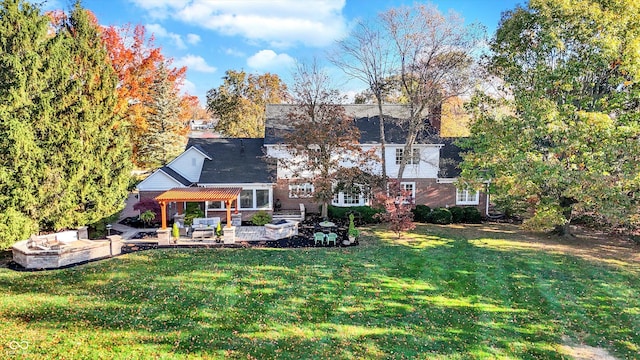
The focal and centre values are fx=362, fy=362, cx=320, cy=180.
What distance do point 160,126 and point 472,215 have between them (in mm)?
27819

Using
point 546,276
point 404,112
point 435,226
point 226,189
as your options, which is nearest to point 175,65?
point 226,189

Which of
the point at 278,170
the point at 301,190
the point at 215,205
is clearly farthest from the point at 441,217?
the point at 215,205

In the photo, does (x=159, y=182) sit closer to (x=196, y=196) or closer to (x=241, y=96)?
(x=196, y=196)

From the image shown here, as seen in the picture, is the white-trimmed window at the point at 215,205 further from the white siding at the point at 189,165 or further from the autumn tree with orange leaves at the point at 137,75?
the autumn tree with orange leaves at the point at 137,75

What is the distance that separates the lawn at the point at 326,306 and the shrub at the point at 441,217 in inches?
283

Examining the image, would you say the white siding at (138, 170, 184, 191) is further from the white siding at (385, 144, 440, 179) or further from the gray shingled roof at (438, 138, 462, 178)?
the gray shingled roof at (438, 138, 462, 178)

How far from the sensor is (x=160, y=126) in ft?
111

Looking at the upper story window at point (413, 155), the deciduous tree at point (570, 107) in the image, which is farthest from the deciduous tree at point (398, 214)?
the upper story window at point (413, 155)

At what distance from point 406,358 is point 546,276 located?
26.9 ft

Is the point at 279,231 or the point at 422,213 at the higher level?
the point at 422,213

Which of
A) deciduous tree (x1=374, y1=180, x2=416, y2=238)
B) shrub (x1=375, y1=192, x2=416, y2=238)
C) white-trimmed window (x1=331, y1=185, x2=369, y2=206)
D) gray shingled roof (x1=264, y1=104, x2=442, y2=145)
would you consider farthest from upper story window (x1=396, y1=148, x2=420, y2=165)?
shrub (x1=375, y1=192, x2=416, y2=238)

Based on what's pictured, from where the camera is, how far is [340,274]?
529 inches

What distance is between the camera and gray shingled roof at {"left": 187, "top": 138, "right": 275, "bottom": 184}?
2361cm

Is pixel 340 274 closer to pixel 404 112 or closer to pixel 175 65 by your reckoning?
pixel 404 112
